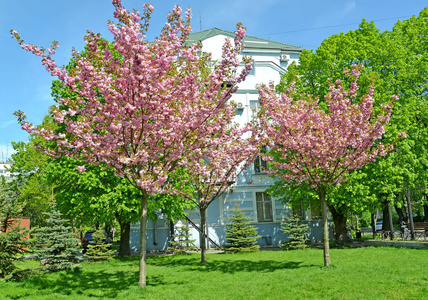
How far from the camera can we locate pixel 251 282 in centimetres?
1207

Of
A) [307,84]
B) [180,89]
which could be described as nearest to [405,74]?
[307,84]

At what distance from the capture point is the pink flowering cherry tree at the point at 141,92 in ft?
33.0

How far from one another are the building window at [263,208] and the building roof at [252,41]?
45.2 ft

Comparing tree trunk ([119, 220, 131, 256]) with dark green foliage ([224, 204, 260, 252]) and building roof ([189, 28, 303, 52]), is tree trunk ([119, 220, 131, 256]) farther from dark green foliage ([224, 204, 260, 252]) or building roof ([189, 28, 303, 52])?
building roof ([189, 28, 303, 52])

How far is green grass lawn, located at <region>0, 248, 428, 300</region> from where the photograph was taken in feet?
33.0

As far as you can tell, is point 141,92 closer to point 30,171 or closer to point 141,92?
point 141,92

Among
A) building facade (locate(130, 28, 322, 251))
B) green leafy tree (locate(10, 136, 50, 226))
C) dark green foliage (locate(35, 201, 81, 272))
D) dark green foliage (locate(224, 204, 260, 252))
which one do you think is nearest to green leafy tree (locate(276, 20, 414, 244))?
dark green foliage (locate(224, 204, 260, 252))

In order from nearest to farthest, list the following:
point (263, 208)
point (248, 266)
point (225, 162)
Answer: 1. point (248, 266)
2. point (225, 162)
3. point (263, 208)

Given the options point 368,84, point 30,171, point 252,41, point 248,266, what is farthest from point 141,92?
point 30,171

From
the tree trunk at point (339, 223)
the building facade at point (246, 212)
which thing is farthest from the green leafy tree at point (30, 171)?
the tree trunk at point (339, 223)

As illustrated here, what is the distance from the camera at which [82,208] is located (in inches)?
818

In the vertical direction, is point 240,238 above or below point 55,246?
below

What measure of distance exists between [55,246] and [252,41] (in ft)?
91.1

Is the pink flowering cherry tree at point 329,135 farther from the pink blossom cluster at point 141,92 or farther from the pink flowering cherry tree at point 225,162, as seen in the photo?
the pink blossom cluster at point 141,92
